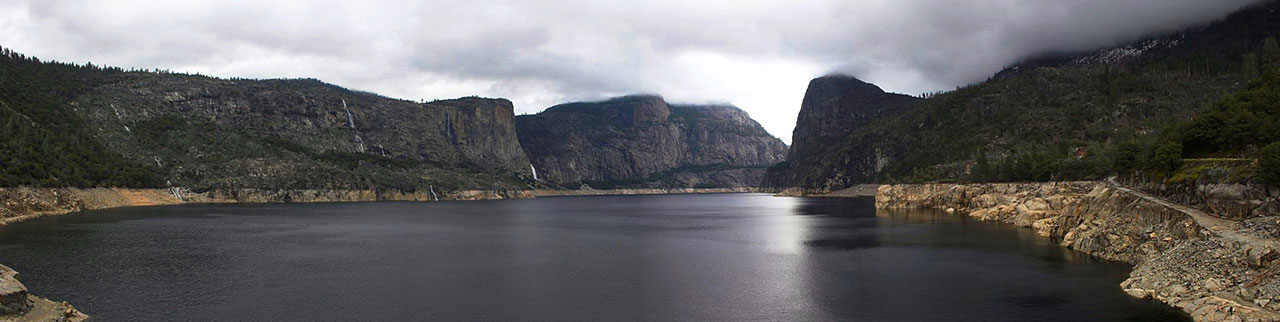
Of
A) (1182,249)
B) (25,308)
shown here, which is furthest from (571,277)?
(1182,249)

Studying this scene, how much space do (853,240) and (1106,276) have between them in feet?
93.9

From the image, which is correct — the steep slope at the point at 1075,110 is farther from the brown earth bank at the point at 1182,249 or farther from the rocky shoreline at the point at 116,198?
the rocky shoreline at the point at 116,198

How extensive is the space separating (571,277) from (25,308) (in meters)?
26.0

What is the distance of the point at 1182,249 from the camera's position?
34.9 meters

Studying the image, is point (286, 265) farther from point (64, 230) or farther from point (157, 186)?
point (157, 186)

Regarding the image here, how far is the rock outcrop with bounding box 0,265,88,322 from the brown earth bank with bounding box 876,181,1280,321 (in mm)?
46329

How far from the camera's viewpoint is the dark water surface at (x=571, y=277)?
3164cm

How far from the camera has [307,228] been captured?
86.1 meters

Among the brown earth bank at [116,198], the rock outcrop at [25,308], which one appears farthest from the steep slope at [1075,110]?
the brown earth bank at [116,198]

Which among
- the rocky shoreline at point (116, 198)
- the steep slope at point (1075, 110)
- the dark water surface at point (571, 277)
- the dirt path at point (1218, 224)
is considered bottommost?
the dark water surface at point (571, 277)

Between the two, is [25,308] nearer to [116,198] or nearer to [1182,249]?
[1182,249]

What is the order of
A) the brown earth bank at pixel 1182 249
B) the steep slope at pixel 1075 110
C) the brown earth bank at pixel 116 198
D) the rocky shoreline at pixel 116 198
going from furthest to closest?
the steep slope at pixel 1075 110 → the brown earth bank at pixel 116 198 → the rocky shoreline at pixel 116 198 → the brown earth bank at pixel 1182 249

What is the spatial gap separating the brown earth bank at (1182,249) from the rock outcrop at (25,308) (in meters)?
46.3

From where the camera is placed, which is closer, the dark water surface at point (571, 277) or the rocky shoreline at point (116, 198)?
the dark water surface at point (571, 277)
